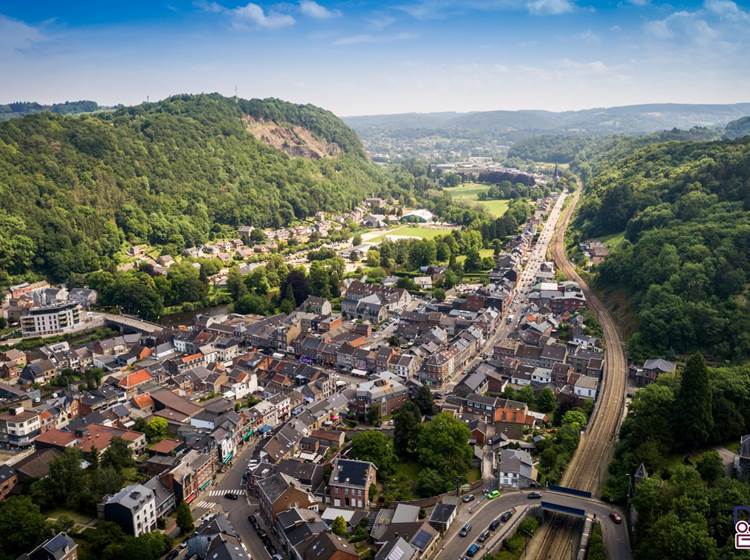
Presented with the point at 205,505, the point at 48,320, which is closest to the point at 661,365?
the point at 205,505

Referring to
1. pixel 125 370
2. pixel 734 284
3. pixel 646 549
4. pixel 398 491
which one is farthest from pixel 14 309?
pixel 734 284

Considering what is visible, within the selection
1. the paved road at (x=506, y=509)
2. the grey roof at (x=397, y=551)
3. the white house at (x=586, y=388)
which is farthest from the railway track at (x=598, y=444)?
the grey roof at (x=397, y=551)

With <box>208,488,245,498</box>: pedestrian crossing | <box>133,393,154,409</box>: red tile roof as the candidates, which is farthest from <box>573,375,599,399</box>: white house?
<box>133,393,154,409</box>: red tile roof

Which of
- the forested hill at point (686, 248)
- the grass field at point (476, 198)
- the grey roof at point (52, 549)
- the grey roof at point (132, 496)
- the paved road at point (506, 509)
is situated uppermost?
the forested hill at point (686, 248)

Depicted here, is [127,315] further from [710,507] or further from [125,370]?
[710,507]

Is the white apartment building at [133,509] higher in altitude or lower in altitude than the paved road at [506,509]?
higher

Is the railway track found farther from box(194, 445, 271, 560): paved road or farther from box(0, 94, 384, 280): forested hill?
box(0, 94, 384, 280): forested hill

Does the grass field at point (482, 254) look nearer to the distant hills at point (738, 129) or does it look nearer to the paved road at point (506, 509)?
the paved road at point (506, 509)
